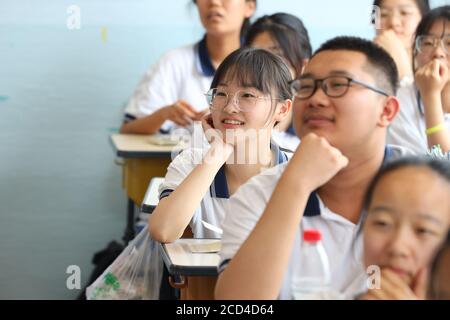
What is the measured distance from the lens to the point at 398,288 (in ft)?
4.26

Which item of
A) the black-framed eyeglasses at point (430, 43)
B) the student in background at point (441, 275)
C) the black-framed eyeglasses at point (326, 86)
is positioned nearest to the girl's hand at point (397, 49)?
the black-framed eyeglasses at point (430, 43)

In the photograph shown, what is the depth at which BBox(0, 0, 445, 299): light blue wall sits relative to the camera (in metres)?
3.87

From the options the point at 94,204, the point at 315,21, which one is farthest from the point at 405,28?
the point at 94,204

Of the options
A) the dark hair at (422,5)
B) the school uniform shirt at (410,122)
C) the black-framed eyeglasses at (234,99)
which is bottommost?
the school uniform shirt at (410,122)

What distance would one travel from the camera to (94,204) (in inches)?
158

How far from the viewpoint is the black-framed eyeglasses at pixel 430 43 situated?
2844mm

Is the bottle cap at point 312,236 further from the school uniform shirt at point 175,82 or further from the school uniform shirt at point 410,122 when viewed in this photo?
the school uniform shirt at point 175,82

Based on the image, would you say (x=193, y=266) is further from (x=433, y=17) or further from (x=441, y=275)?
(x=433, y=17)

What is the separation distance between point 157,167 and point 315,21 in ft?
4.36

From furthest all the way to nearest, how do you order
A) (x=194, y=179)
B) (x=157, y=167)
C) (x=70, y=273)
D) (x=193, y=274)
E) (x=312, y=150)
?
(x=70, y=273) → (x=157, y=167) → (x=194, y=179) → (x=193, y=274) → (x=312, y=150)

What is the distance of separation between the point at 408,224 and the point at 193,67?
100 inches

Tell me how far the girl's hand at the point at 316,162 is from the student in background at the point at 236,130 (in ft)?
1.96

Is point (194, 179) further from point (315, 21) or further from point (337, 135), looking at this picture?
point (315, 21)

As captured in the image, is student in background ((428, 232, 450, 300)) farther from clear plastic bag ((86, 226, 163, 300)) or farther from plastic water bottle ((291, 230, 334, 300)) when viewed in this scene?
clear plastic bag ((86, 226, 163, 300))
